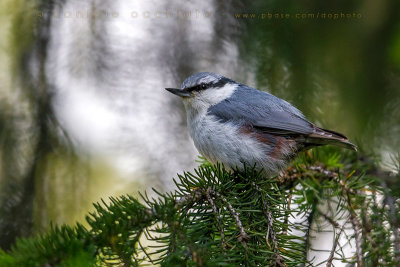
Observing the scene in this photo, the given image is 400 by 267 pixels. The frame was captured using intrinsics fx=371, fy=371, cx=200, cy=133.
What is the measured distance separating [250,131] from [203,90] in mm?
428

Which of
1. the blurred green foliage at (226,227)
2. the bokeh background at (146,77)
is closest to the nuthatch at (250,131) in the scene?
the blurred green foliage at (226,227)

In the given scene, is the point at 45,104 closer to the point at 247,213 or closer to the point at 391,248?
the point at 247,213

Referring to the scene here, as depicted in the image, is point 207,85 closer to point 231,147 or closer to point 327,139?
point 231,147

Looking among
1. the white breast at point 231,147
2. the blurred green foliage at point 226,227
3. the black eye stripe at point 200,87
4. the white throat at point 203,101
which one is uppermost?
the black eye stripe at point 200,87

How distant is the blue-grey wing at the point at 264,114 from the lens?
2.13 meters

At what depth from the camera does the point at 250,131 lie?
214cm

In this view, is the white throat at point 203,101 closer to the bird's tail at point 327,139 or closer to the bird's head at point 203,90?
the bird's head at point 203,90

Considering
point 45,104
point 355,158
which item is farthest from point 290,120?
point 45,104

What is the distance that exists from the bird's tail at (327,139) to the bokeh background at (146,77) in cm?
36

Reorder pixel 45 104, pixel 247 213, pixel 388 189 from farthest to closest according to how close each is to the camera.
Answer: pixel 45 104 < pixel 388 189 < pixel 247 213

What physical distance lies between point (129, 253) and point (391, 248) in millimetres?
964

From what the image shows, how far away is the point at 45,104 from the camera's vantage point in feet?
8.57

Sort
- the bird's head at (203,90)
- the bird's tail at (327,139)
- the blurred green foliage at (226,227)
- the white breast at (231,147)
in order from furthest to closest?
the bird's head at (203,90) < the white breast at (231,147) < the bird's tail at (327,139) < the blurred green foliage at (226,227)

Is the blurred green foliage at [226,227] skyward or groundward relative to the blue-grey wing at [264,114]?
groundward
